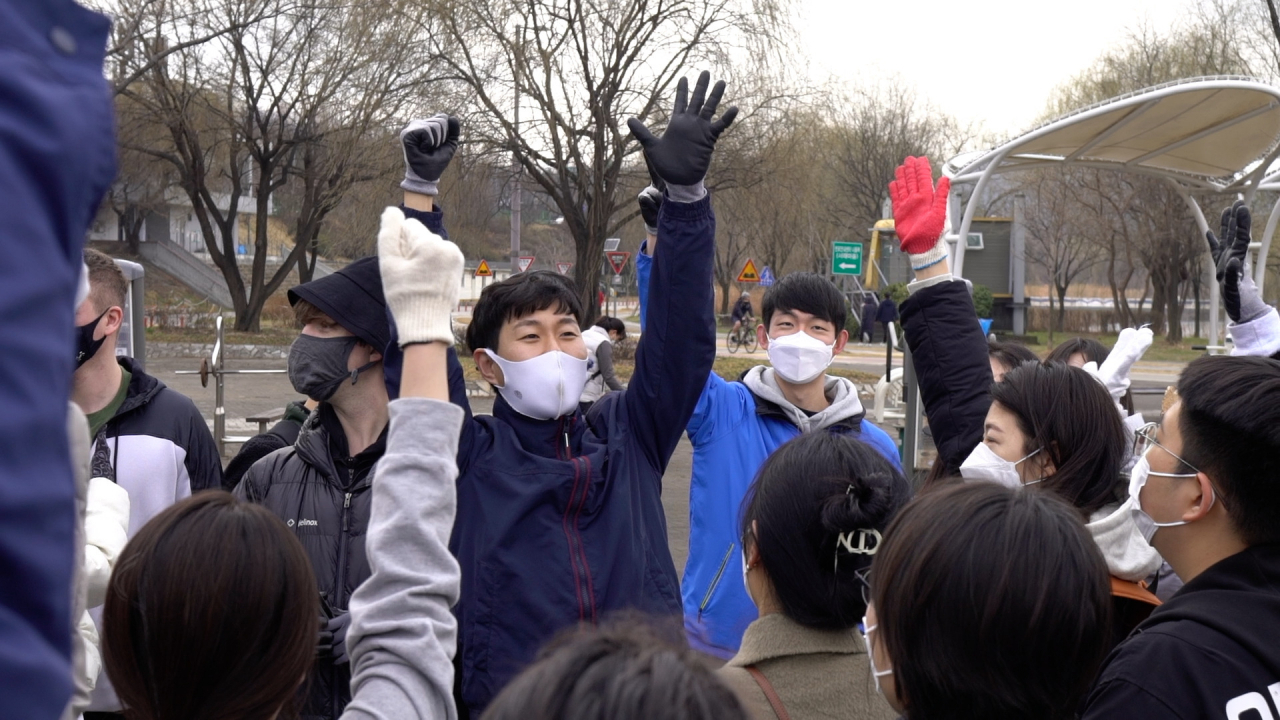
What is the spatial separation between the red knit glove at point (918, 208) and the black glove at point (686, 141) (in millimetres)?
931

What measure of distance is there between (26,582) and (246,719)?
1.01 m

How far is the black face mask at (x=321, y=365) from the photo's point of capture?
311cm

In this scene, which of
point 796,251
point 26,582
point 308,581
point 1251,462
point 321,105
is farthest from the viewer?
point 796,251

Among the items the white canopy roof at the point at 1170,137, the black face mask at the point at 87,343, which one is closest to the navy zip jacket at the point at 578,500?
the black face mask at the point at 87,343

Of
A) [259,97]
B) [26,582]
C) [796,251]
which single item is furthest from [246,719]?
[796,251]

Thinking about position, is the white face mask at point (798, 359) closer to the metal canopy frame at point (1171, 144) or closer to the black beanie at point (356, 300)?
the black beanie at point (356, 300)

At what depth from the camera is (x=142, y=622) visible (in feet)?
5.00

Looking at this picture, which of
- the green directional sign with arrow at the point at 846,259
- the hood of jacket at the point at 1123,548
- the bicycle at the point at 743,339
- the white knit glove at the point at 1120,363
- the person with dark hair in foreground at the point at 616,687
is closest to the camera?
the person with dark hair in foreground at the point at 616,687

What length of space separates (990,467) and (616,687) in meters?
2.24

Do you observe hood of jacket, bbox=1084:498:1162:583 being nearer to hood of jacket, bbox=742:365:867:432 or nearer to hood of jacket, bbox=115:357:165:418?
hood of jacket, bbox=742:365:867:432

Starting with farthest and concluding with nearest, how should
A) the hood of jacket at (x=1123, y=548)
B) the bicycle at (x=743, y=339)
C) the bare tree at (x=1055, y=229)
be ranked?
the bare tree at (x=1055, y=229), the bicycle at (x=743, y=339), the hood of jacket at (x=1123, y=548)

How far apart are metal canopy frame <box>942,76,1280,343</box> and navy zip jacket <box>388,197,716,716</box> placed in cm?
598

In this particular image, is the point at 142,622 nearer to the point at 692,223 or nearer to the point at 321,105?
the point at 692,223

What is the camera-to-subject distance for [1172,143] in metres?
10.2
